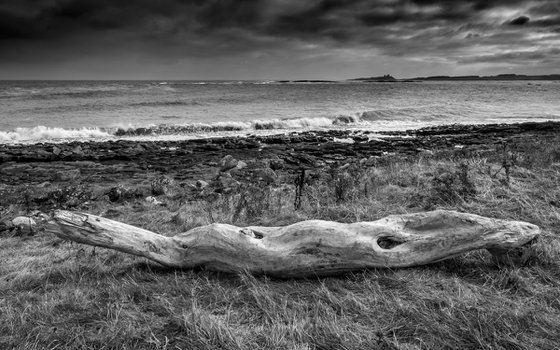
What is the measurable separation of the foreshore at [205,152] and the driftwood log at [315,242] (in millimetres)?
7204

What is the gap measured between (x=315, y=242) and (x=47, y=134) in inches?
830

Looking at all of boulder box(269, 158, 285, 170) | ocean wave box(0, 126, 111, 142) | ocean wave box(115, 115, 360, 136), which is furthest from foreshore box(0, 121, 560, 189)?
ocean wave box(115, 115, 360, 136)

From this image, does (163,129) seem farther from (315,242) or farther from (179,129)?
(315,242)

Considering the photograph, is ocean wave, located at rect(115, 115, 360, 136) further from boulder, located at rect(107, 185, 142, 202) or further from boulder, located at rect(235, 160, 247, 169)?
boulder, located at rect(107, 185, 142, 202)

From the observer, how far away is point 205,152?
51.2ft

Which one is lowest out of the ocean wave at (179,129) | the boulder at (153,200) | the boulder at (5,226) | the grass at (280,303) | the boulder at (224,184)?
the boulder at (153,200)

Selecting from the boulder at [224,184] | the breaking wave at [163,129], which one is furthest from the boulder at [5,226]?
the breaking wave at [163,129]

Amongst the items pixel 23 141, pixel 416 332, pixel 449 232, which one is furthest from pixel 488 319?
pixel 23 141

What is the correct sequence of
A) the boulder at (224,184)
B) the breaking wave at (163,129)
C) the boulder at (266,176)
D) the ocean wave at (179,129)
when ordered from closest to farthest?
the boulder at (224,184), the boulder at (266,176), the breaking wave at (163,129), the ocean wave at (179,129)

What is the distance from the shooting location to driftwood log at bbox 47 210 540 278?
3.81 metres

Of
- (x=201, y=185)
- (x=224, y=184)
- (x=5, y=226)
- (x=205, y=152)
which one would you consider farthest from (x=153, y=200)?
(x=205, y=152)

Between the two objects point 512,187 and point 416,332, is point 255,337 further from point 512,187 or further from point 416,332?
point 512,187

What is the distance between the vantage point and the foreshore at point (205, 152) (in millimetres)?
12297

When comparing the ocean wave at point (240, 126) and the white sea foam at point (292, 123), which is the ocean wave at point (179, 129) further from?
the white sea foam at point (292, 123)
